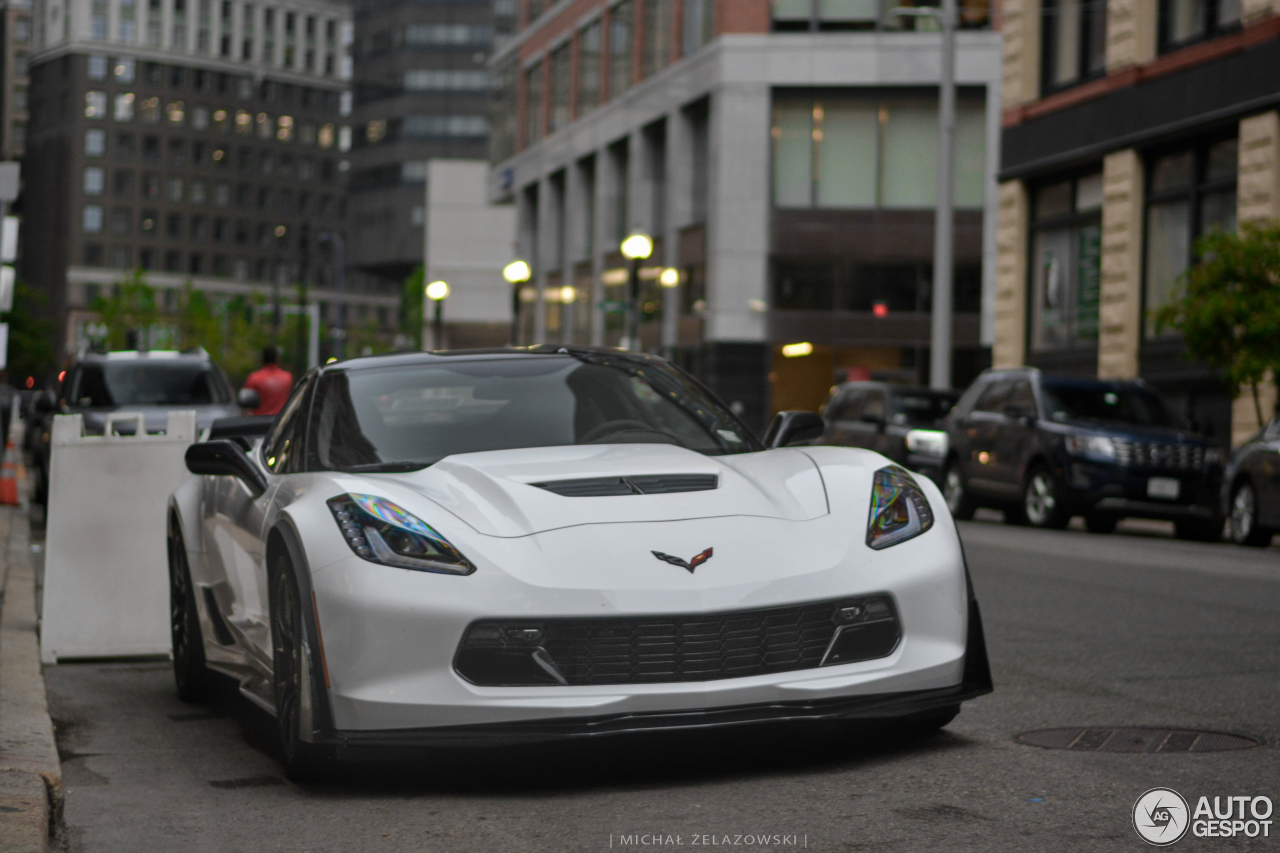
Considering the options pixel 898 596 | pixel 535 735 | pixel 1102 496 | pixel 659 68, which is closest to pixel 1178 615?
pixel 898 596

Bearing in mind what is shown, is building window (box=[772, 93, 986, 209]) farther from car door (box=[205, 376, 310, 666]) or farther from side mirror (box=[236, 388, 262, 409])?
car door (box=[205, 376, 310, 666])

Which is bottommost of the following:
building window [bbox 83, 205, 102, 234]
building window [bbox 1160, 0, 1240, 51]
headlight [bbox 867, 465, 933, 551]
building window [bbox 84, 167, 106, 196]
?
headlight [bbox 867, 465, 933, 551]

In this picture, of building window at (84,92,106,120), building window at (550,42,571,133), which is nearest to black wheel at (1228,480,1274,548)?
building window at (550,42,571,133)

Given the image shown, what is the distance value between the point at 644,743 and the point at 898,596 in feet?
2.93

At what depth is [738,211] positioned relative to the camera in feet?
159

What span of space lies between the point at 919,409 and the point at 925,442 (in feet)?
2.91

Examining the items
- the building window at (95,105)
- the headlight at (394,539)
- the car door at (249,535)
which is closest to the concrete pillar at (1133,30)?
the car door at (249,535)

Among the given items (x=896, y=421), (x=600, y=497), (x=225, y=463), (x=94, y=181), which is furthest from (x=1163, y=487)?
(x=94, y=181)

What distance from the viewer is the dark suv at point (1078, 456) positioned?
18688mm

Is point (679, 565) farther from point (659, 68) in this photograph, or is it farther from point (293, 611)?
point (659, 68)

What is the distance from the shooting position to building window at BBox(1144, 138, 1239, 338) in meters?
26.6

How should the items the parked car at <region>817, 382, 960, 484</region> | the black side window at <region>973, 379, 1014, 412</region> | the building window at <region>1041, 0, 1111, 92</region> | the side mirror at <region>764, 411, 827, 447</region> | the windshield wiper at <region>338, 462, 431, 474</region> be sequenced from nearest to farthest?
the windshield wiper at <region>338, 462, 431, 474</region> < the side mirror at <region>764, 411, 827, 447</region> < the black side window at <region>973, 379, 1014, 412</region> < the parked car at <region>817, 382, 960, 484</region> < the building window at <region>1041, 0, 1111, 92</region>

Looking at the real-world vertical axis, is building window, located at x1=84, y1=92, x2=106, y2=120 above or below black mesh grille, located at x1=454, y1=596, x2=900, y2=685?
above

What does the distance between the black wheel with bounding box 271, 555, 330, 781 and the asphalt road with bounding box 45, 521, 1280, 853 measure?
0.08 metres
